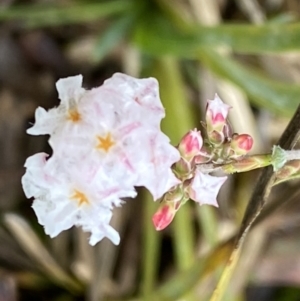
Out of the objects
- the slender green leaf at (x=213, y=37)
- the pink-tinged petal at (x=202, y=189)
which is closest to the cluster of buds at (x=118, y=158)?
the pink-tinged petal at (x=202, y=189)

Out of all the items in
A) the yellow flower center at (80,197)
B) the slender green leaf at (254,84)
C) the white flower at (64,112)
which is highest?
the white flower at (64,112)

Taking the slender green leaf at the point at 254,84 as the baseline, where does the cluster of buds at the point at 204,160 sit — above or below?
above

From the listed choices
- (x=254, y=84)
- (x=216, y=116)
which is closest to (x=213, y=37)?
(x=254, y=84)

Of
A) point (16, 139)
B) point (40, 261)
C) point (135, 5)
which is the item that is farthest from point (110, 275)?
point (135, 5)

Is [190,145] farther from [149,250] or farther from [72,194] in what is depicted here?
[149,250]

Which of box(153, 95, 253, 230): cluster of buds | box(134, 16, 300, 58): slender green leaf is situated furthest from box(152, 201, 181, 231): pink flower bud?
box(134, 16, 300, 58): slender green leaf

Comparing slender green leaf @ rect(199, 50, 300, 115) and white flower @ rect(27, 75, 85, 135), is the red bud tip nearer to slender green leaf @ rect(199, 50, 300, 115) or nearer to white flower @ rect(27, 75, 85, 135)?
white flower @ rect(27, 75, 85, 135)

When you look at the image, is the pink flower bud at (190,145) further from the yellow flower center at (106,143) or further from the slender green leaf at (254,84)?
the slender green leaf at (254,84)
